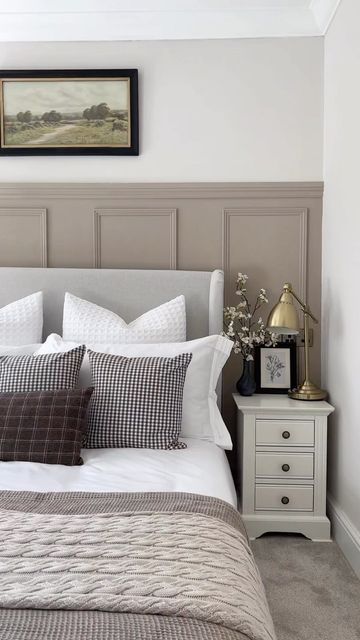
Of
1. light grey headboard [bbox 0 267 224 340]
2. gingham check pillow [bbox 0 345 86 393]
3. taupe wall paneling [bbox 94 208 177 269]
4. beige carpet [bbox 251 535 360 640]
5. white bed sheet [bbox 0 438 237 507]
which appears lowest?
beige carpet [bbox 251 535 360 640]

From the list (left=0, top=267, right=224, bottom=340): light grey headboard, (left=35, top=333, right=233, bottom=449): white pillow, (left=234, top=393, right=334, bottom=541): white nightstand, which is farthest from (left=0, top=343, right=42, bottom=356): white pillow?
(left=234, top=393, right=334, bottom=541): white nightstand

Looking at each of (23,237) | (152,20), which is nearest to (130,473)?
(23,237)

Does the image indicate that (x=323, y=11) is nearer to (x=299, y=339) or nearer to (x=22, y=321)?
(x=299, y=339)

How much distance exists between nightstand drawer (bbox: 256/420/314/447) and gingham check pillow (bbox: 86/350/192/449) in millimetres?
642

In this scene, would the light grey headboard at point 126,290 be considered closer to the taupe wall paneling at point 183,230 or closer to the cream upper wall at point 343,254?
the taupe wall paneling at point 183,230

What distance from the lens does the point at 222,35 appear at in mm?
3400

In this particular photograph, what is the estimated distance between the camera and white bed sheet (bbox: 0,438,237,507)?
6.88 ft

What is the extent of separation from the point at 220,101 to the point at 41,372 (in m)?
1.81

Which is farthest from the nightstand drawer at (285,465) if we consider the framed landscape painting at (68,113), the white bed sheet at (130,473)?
the framed landscape painting at (68,113)

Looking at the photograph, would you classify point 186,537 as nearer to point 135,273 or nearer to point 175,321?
point 175,321

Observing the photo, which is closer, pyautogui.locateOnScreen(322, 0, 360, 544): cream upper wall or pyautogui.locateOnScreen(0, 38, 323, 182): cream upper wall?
pyautogui.locateOnScreen(322, 0, 360, 544): cream upper wall

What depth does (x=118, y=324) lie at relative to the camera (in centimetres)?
304

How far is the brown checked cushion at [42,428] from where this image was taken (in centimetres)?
233

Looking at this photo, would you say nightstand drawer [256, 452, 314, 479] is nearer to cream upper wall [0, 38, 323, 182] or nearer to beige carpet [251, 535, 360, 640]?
beige carpet [251, 535, 360, 640]
